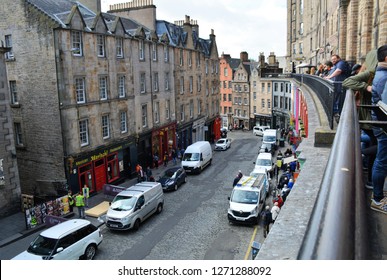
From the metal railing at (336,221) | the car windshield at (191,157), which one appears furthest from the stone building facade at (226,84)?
the metal railing at (336,221)

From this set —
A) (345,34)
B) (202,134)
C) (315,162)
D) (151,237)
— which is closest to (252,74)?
(202,134)

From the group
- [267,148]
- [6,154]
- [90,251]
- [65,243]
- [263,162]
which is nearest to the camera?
[65,243]

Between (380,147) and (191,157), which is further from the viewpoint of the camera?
(191,157)

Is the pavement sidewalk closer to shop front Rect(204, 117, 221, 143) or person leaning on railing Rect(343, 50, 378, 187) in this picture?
person leaning on railing Rect(343, 50, 378, 187)

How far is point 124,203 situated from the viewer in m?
20.1

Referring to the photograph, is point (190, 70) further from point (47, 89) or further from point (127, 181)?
point (47, 89)

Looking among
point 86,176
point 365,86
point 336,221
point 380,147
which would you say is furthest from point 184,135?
point 336,221

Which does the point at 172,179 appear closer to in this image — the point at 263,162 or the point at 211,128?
the point at 263,162

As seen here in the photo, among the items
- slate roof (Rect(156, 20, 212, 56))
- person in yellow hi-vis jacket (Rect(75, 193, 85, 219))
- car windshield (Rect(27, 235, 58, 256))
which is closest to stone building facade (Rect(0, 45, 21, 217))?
person in yellow hi-vis jacket (Rect(75, 193, 85, 219))

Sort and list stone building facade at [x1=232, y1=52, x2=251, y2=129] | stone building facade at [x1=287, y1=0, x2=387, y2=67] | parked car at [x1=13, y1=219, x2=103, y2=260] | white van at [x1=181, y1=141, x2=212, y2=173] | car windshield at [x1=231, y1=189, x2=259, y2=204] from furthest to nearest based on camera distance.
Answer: stone building facade at [x1=232, y1=52, x2=251, y2=129]
white van at [x1=181, y1=141, x2=212, y2=173]
car windshield at [x1=231, y1=189, x2=259, y2=204]
stone building facade at [x1=287, y1=0, x2=387, y2=67]
parked car at [x1=13, y1=219, x2=103, y2=260]

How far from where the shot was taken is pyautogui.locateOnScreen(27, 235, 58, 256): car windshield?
14.3 meters

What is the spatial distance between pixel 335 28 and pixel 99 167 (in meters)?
21.9

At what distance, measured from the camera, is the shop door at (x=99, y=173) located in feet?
89.8

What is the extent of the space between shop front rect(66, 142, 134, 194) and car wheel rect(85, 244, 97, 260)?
9.50 meters
